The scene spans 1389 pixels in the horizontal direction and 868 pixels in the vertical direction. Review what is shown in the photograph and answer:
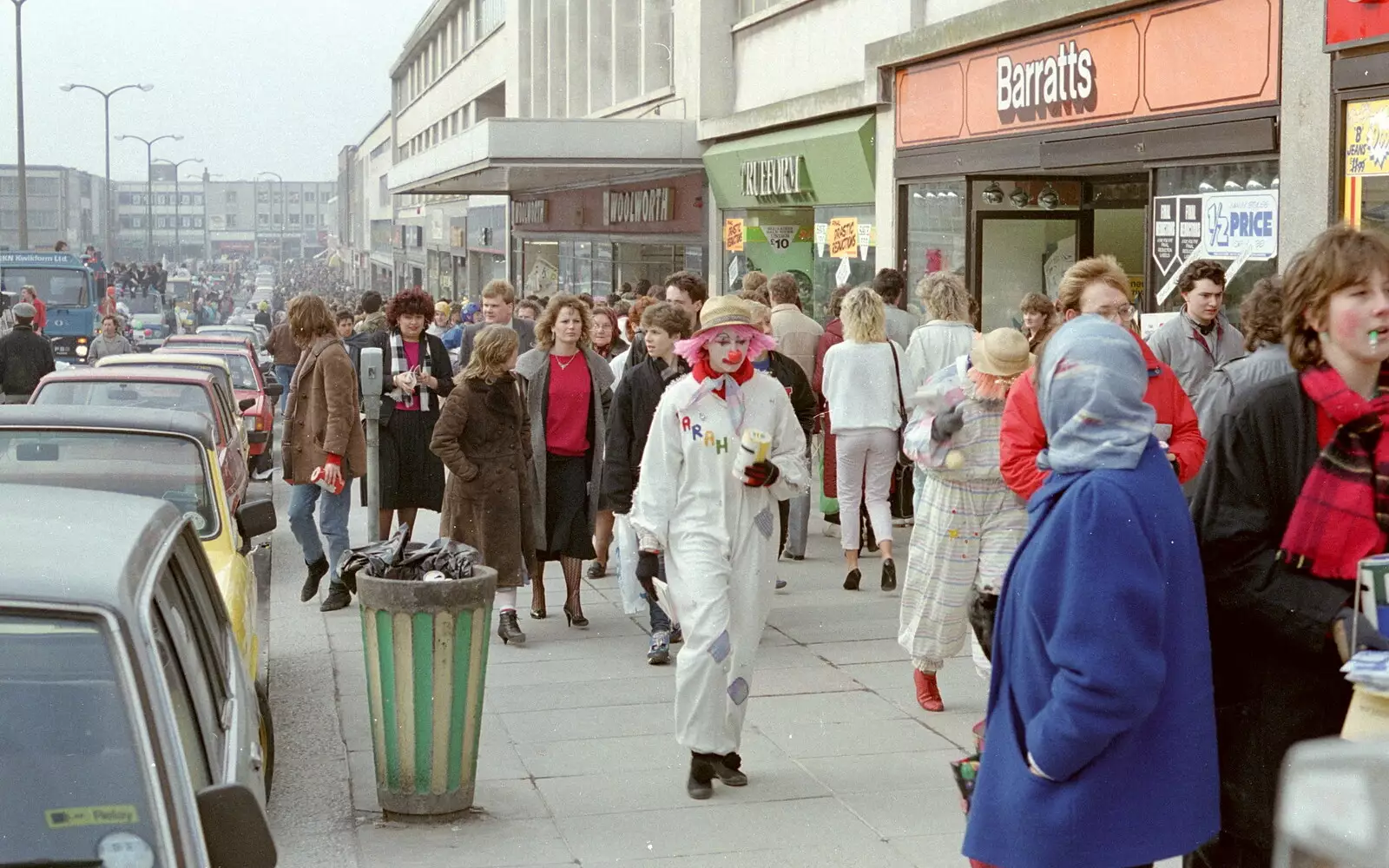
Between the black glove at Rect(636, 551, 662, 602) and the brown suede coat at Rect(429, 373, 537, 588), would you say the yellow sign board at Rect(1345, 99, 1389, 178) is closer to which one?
the brown suede coat at Rect(429, 373, 537, 588)

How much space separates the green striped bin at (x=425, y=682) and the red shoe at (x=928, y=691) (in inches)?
95.3

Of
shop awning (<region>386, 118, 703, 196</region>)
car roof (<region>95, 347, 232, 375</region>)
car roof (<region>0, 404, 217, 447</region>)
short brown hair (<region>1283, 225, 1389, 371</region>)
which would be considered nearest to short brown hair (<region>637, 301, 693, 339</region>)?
car roof (<region>0, 404, 217, 447</region>)

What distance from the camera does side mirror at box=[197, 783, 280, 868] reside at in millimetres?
3107

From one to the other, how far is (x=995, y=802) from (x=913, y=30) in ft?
45.8

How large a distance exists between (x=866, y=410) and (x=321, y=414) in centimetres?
330

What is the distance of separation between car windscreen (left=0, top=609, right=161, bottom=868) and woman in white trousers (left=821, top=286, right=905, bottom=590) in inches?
310

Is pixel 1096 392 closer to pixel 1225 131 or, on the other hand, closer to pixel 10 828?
pixel 10 828

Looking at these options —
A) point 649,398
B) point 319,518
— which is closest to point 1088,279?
point 649,398

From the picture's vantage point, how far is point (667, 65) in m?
29.6

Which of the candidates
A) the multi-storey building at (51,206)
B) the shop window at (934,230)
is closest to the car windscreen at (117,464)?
the shop window at (934,230)

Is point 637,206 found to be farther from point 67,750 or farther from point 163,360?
point 67,750

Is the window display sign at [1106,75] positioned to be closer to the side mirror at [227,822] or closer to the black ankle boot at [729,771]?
the black ankle boot at [729,771]

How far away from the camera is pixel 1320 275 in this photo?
380 cm

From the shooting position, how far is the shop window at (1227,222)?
1107 centimetres
